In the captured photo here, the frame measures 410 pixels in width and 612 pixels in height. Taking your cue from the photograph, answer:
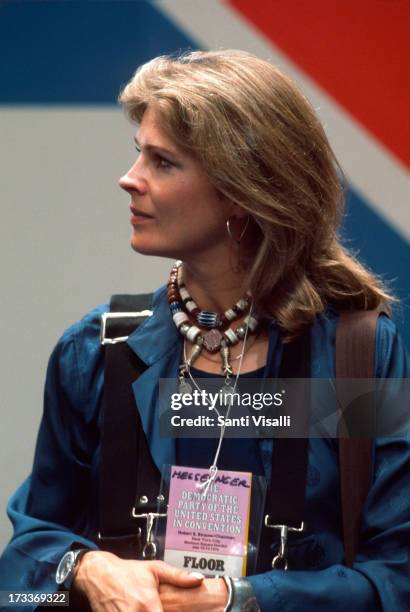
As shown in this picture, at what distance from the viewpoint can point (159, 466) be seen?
195cm

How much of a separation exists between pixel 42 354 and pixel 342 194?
0.81 m

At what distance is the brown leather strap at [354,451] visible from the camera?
191 cm

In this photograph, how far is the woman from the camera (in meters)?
1.88

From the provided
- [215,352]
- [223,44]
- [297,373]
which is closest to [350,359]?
[297,373]

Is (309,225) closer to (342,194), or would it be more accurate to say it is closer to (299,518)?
(342,194)

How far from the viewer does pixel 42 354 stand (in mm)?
2523

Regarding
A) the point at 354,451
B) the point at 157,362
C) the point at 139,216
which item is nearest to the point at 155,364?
the point at 157,362

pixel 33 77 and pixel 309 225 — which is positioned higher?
pixel 33 77

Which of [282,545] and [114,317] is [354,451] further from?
[114,317]

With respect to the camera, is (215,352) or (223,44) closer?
(215,352)

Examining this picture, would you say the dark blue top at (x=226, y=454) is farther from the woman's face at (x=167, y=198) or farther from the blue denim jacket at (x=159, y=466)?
the woman's face at (x=167, y=198)

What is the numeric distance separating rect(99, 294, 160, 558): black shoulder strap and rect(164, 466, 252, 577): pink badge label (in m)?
0.06

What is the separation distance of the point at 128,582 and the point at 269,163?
75 centimetres

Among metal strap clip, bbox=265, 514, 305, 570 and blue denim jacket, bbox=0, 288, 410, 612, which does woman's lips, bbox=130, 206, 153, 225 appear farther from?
metal strap clip, bbox=265, 514, 305, 570
